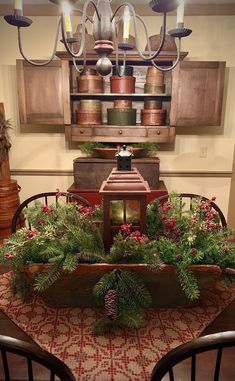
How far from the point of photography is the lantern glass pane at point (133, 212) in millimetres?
1091

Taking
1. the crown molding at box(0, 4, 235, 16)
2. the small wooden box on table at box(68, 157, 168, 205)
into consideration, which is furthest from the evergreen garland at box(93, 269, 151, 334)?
the crown molding at box(0, 4, 235, 16)

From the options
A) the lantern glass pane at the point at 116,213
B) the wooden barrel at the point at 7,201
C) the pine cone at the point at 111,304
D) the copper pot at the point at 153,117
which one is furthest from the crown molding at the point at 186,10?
the pine cone at the point at 111,304

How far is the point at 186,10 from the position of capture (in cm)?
267

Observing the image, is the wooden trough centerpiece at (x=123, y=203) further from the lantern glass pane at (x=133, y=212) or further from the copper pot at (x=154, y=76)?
the copper pot at (x=154, y=76)

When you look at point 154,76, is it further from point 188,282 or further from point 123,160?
point 188,282

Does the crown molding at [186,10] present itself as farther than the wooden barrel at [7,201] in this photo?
No

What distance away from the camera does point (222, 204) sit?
3172 millimetres

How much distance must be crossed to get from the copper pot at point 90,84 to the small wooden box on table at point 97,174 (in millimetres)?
625

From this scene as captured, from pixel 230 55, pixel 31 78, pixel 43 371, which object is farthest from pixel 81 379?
pixel 230 55

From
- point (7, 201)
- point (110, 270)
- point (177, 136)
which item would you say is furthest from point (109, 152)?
point (110, 270)

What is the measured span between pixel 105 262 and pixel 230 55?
2613mm

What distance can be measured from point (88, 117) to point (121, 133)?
339 mm

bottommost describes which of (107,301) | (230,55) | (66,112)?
(107,301)

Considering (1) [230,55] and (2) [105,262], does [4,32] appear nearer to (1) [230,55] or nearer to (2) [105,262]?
(1) [230,55]
